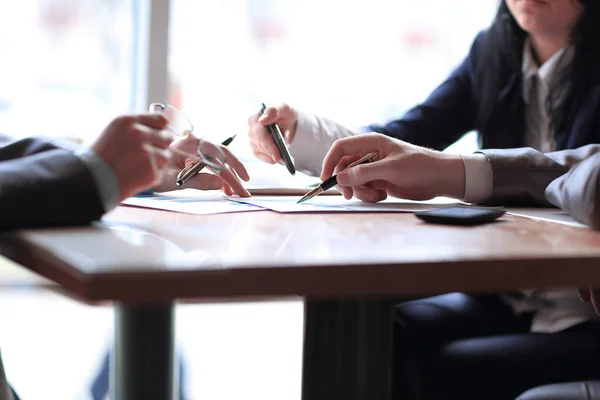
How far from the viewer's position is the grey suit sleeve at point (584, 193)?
84 centimetres

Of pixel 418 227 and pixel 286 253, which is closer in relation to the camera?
pixel 286 253

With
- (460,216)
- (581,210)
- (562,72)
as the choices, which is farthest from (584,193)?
(562,72)

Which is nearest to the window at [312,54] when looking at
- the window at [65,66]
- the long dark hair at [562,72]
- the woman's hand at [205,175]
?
the window at [65,66]

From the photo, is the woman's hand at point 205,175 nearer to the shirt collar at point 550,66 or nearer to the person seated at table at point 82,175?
the person seated at table at point 82,175

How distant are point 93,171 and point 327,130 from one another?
0.78 m


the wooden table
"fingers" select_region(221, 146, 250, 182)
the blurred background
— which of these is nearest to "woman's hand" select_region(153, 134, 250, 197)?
"fingers" select_region(221, 146, 250, 182)

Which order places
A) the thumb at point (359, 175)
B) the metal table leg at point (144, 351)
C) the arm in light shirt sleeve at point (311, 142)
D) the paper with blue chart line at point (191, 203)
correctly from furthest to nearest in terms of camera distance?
the arm in light shirt sleeve at point (311, 142) < the thumb at point (359, 175) < the paper with blue chart line at point (191, 203) < the metal table leg at point (144, 351)

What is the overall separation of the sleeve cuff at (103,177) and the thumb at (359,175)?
0.40 m

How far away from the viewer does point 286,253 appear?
622mm

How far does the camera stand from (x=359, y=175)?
3.51 feet

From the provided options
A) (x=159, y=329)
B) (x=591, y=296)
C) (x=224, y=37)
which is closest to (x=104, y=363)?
(x=224, y=37)

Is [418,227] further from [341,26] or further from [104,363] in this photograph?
[341,26]

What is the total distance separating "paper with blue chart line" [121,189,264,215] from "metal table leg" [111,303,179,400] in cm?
15

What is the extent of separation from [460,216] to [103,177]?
39cm
